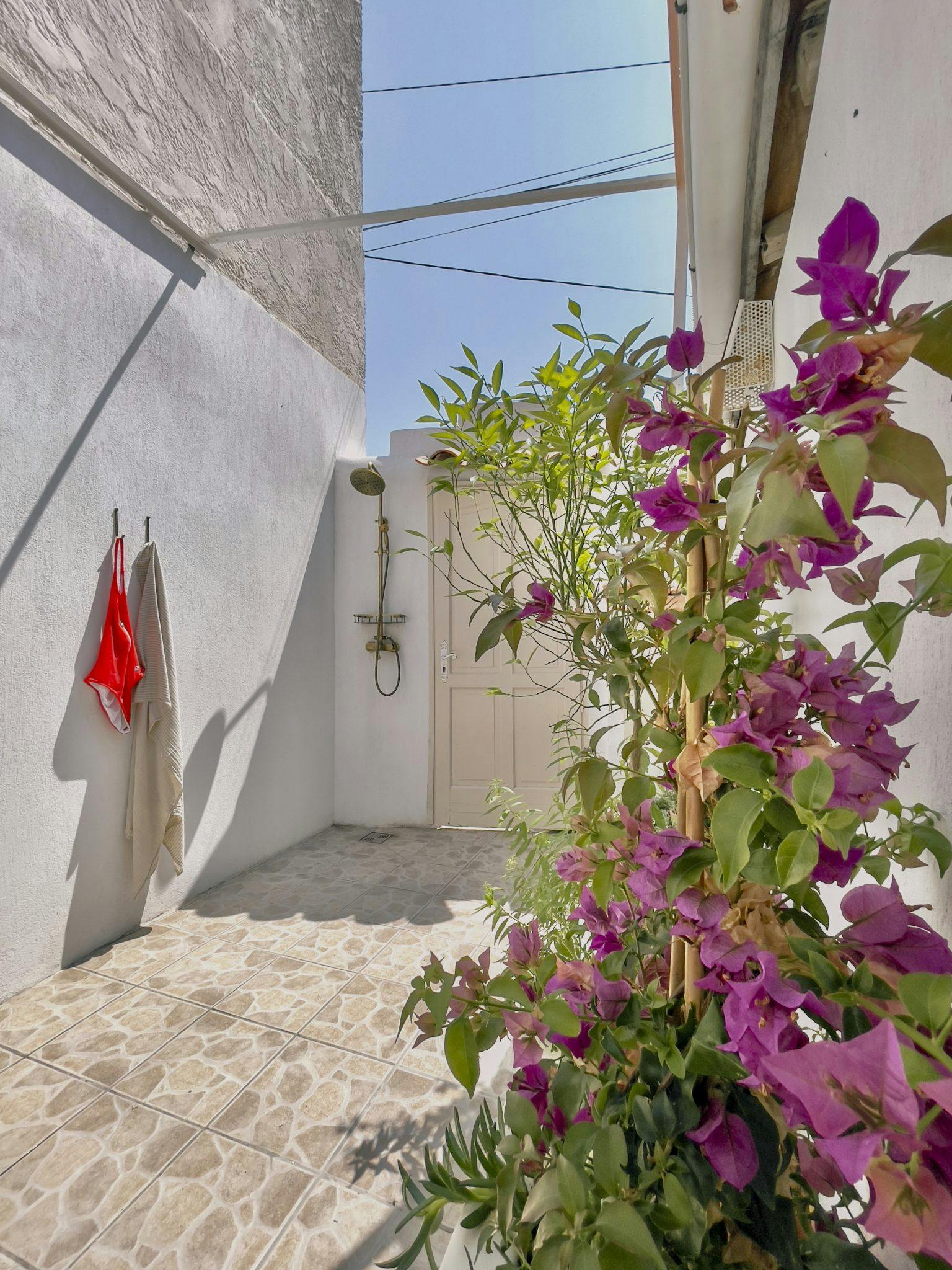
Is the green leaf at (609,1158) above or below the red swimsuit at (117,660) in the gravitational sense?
below

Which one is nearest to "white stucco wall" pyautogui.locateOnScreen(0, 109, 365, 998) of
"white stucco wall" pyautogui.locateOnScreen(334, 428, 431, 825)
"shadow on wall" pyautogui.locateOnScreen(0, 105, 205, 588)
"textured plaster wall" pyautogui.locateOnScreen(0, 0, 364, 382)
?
"shadow on wall" pyautogui.locateOnScreen(0, 105, 205, 588)

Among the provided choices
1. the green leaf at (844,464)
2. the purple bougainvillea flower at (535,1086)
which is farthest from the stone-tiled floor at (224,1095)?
the green leaf at (844,464)

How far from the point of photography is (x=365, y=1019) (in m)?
2.05

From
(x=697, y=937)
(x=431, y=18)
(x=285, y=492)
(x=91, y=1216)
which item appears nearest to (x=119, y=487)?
(x=285, y=492)

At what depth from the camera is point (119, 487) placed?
8.73 ft

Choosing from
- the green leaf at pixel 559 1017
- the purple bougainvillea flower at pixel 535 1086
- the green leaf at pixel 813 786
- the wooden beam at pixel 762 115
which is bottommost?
the purple bougainvillea flower at pixel 535 1086

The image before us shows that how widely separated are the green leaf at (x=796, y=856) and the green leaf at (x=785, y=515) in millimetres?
160

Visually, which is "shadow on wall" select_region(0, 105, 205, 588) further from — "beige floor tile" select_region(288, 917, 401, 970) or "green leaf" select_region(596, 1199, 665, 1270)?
"green leaf" select_region(596, 1199, 665, 1270)

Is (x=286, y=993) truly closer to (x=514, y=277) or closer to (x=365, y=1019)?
(x=365, y=1019)

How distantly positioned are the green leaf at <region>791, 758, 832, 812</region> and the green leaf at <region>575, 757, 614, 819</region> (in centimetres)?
22

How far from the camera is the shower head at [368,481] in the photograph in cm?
409

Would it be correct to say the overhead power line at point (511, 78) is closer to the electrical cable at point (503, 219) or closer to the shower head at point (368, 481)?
the electrical cable at point (503, 219)

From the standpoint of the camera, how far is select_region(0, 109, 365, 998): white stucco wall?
2.25 m

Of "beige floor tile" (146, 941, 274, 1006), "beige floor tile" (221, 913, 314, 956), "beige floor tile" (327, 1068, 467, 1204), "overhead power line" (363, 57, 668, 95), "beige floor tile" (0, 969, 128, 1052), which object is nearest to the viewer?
"beige floor tile" (327, 1068, 467, 1204)
